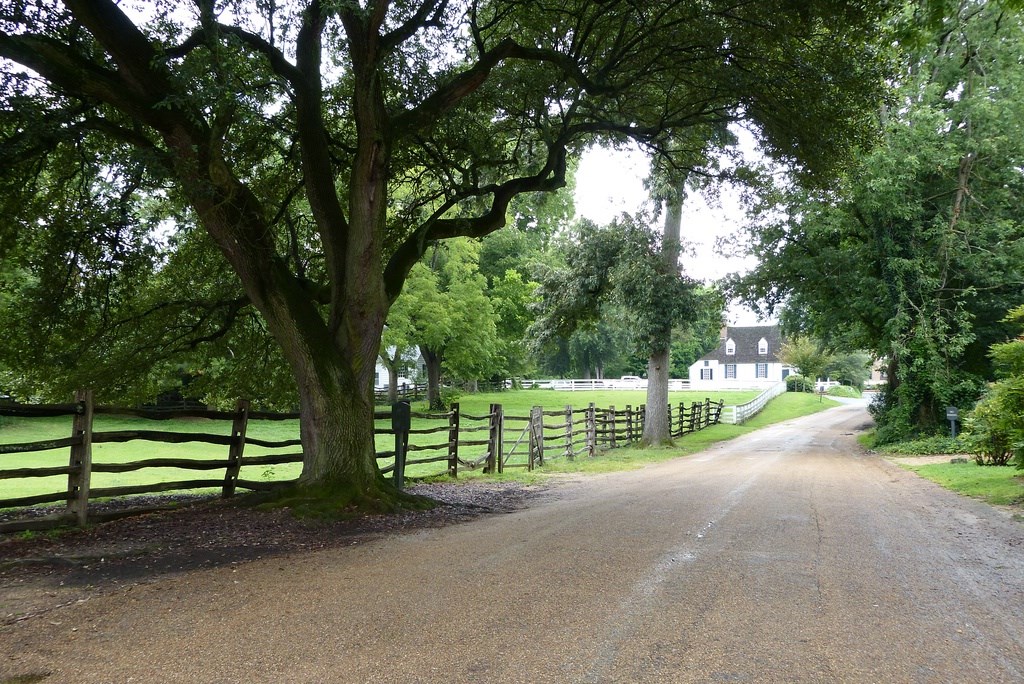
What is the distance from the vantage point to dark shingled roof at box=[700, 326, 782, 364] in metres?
78.5

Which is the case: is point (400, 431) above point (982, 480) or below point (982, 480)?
above

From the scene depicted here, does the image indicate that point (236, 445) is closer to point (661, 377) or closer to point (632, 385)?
point (661, 377)

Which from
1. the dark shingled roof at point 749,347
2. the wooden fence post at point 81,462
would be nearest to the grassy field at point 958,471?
the wooden fence post at point 81,462

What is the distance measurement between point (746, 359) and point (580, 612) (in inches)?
3091

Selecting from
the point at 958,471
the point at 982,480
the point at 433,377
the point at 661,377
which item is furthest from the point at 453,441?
the point at 433,377

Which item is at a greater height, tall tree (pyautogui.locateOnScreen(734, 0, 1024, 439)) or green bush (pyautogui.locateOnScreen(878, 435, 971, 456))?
tall tree (pyautogui.locateOnScreen(734, 0, 1024, 439))

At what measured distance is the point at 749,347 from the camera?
7950 cm

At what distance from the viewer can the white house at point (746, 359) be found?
78106 millimetres

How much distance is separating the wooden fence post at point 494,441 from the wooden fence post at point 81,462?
861cm

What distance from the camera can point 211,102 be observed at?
7402 millimetres

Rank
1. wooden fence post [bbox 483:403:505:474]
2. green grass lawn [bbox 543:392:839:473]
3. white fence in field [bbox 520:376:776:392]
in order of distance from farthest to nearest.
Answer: white fence in field [bbox 520:376:776:392] → green grass lawn [bbox 543:392:839:473] → wooden fence post [bbox 483:403:505:474]

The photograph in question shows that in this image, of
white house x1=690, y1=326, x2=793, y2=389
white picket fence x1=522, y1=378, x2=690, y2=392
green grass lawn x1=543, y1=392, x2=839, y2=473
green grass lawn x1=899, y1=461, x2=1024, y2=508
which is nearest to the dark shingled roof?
white house x1=690, y1=326, x2=793, y2=389

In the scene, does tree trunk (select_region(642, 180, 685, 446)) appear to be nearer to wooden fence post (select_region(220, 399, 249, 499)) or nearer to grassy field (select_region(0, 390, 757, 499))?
grassy field (select_region(0, 390, 757, 499))

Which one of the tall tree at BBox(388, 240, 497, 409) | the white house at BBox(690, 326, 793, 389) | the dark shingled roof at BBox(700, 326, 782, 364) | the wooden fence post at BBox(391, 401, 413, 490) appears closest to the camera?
the wooden fence post at BBox(391, 401, 413, 490)
